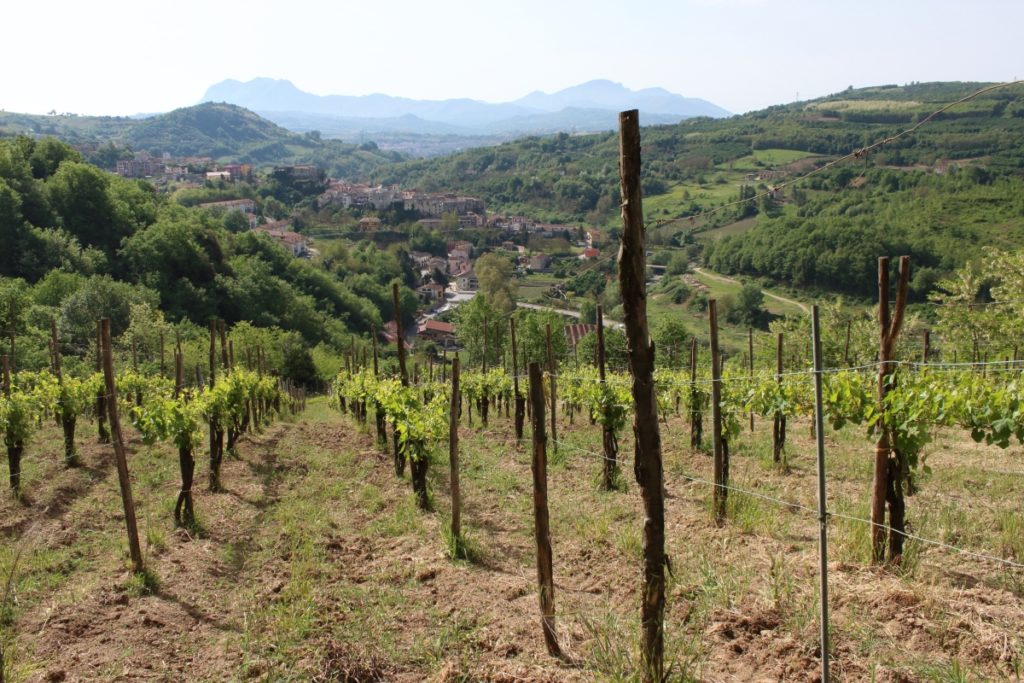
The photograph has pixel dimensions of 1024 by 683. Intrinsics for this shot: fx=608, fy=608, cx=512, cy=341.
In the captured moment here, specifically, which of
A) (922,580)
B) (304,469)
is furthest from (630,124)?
(304,469)

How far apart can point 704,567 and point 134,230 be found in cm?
6189

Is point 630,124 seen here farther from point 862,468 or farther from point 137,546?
point 862,468

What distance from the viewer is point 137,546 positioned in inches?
Result: 294

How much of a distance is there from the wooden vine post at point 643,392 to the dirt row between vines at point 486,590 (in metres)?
0.39

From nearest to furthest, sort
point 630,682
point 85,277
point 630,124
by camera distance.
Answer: point 630,124 < point 630,682 < point 85,277

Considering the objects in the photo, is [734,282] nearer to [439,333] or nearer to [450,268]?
[439,333]

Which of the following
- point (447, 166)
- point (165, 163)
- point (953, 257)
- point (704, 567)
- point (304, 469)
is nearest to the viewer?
point (704, 567)

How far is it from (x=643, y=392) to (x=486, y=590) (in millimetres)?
3708

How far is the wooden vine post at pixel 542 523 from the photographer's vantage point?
5027mm

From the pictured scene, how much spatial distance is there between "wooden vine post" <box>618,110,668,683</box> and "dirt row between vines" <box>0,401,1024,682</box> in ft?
1.28

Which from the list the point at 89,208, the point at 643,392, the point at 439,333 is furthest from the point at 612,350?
the point at 89,208

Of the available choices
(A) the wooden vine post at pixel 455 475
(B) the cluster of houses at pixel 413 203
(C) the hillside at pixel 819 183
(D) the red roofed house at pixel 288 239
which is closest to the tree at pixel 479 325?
(C) the hillside at pixel 819 183

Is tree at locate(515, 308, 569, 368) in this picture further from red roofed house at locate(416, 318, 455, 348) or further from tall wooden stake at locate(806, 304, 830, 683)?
tall wooden stake at locate(806, 304, 830, 683)

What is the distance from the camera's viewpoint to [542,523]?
516 centimetres
